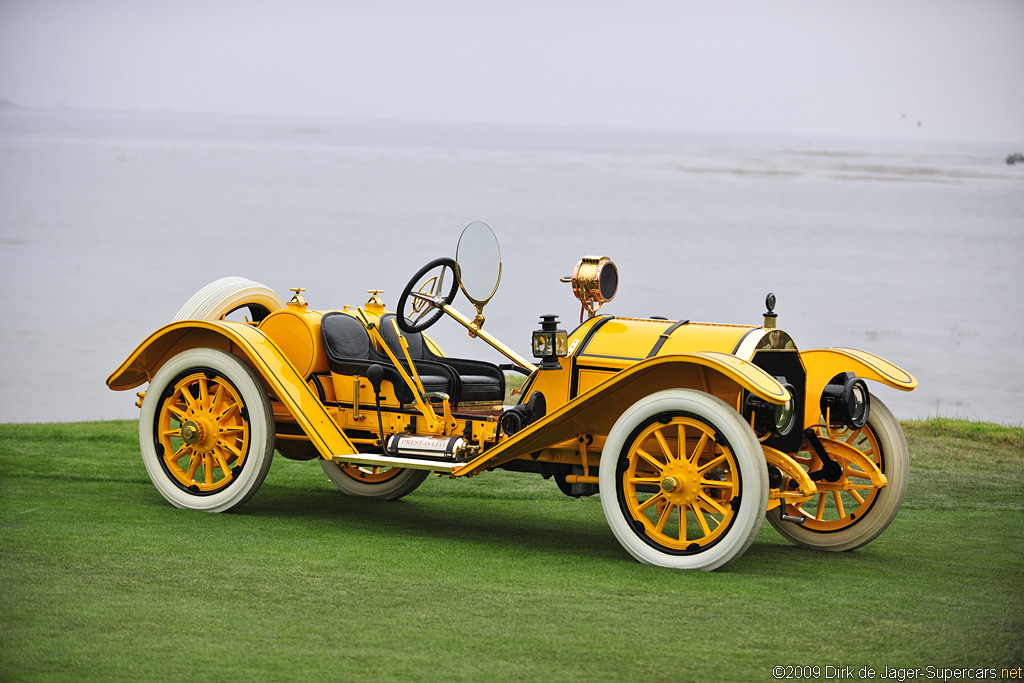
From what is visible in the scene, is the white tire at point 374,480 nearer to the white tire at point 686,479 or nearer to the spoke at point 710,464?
the white tire at point 686,479

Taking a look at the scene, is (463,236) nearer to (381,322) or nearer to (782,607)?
(381,322)

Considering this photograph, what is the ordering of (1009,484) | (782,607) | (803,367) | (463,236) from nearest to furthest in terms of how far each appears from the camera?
(782,607), (803,367), (463,236), (1009,484)

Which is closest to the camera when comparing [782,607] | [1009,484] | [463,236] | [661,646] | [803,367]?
[661,646]

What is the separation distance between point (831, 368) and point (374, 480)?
2594 mm

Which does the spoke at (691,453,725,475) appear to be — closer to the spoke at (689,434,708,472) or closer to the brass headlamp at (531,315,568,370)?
the spoke at (689,434,708,472)

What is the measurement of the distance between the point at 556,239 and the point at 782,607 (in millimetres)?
19553

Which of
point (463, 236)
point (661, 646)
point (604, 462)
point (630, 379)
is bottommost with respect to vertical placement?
point (661, 646)

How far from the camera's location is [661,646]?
12.7 feet

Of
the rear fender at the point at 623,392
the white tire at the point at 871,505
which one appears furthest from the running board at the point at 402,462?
the white tire at the point at 871,505

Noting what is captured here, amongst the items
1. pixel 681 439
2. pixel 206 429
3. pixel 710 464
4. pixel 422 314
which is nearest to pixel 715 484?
pixel 710 464

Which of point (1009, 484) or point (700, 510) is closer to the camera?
point (700, 510)

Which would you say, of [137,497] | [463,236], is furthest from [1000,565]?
[137,497]

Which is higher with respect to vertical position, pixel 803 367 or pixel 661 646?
pixel 803 367

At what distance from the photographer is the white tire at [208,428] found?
5770 mm
